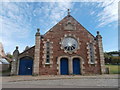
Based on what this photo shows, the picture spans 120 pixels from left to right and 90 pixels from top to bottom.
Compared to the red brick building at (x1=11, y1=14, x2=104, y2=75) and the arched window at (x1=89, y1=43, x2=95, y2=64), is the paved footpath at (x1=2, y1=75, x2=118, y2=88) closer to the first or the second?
the red brick building at (x1=11, y1=14, x2=104, y2=75)

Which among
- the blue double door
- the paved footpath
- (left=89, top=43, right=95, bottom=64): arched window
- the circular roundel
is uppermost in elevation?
the circular roundel

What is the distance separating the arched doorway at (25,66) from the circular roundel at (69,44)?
17.7ft

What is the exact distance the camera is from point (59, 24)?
16016mm

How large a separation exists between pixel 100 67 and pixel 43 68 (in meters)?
8.06

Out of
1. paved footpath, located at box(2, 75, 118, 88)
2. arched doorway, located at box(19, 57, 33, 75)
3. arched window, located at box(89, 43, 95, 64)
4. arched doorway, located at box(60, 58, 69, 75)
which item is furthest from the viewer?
arched window, located at box(89, 43, 95, 64)

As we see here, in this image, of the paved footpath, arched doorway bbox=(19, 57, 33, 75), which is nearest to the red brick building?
arched doorway bbox=(19, 57, 33, 75)

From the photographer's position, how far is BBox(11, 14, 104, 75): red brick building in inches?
560

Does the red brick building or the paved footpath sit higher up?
the red brick building

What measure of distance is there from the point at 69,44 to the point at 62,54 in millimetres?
1913

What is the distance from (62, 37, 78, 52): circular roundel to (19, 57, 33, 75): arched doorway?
5408 mm

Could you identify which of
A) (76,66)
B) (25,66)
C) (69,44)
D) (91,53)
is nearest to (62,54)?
(69,44)

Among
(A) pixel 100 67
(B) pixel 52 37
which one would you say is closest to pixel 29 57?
(B) pixel 52 37

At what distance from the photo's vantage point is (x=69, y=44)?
15.4m

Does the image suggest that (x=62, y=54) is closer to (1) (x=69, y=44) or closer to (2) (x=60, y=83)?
(1) (x=69, y=44)
